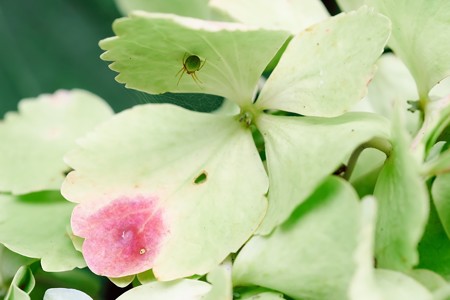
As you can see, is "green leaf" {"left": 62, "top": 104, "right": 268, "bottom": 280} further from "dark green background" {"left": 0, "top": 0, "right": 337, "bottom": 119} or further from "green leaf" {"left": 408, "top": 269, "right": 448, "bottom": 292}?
"dark green background" {"left": 0, "top": 0, "right": 337, "bottom": 119}

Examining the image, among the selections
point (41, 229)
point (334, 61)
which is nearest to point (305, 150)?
point (334, 61)

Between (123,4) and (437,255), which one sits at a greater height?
(123,4)

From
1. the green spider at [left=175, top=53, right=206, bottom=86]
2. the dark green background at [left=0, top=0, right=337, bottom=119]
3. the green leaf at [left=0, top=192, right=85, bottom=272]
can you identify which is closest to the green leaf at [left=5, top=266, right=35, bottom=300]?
the green leaf at [left=0, top=192, right=85, bottom=272]

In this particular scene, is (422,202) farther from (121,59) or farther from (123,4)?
(123,4)

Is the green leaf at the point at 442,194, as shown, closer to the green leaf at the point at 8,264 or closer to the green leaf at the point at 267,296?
the green leaf at the point at 267,296

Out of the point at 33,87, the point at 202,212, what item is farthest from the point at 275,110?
the point at 33,87

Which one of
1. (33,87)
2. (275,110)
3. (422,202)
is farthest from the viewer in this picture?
(33,87)

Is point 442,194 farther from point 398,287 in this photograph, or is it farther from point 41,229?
point 41,229
